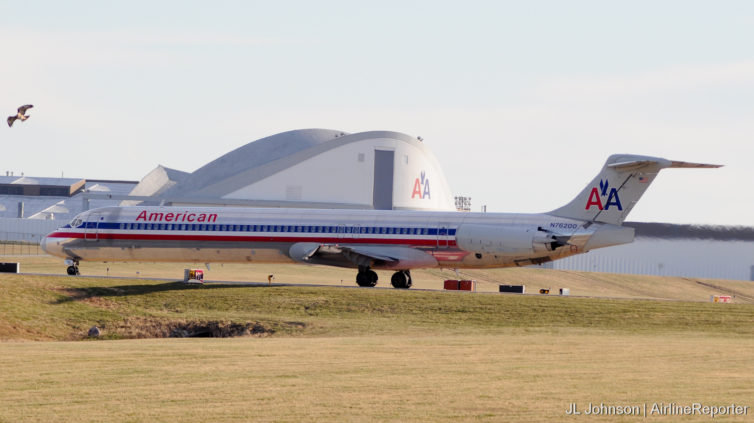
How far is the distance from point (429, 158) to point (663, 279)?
1236 inches

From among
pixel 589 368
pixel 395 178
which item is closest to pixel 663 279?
pixel 395 178

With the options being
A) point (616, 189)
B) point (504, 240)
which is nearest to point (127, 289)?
point (504, 240)

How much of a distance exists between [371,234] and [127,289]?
1286 cm

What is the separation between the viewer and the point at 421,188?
112125 mm

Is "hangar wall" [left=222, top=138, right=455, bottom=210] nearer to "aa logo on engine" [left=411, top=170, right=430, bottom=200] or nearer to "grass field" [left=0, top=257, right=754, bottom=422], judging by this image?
"aa logo on engine" [left=411, top=170, right=430, bottom=200]

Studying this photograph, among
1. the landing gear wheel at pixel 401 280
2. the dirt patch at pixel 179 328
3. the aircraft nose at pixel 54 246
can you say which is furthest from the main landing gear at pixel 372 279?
the aircraft nose at pixel 54 246

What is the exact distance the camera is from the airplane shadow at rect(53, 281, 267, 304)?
5062 centimetres

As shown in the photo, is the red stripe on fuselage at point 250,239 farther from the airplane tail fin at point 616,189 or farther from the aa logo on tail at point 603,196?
the aa logo on tail at point 603,196

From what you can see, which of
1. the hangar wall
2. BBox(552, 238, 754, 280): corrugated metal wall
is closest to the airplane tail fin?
BBox(552, 238, 754, 280): corrugated metal wall

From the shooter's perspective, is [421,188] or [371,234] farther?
[421,188]

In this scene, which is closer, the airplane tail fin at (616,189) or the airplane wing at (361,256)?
the airplane tail fin at (616,189)

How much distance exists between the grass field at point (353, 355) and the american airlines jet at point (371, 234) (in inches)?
132

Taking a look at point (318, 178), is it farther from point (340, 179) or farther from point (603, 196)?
point (603, 196)

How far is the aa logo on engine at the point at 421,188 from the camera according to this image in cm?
11088
